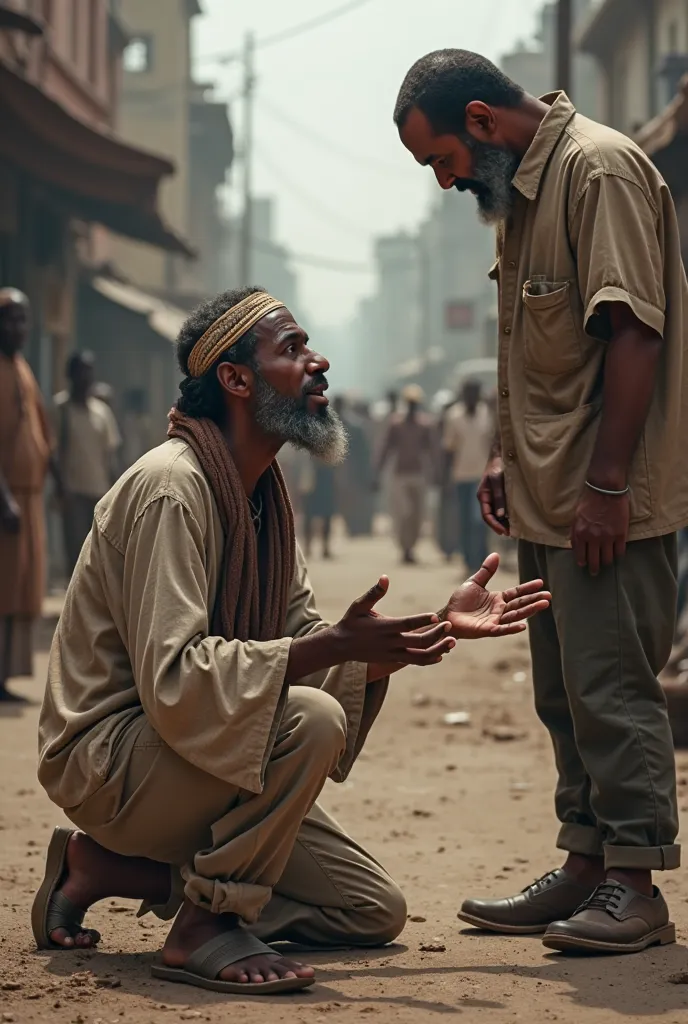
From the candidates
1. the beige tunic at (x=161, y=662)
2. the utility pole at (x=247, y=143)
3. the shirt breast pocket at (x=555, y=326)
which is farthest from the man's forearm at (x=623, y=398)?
the utility pole at (x=247, y=143)

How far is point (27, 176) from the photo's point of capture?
14.9 metres

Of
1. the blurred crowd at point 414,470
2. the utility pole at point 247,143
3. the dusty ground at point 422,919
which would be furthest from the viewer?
the utility pole at point 247,143

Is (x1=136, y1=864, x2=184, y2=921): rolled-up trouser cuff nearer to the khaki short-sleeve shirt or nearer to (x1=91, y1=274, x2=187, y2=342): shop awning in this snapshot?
the khaki short-sleeve shirt

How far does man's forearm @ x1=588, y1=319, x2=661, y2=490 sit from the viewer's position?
3.86 m

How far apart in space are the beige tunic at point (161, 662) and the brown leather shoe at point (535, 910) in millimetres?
573

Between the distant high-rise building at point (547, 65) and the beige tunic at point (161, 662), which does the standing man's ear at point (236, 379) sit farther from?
the distant high-rise building at point (547, 65)

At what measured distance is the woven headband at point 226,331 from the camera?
157 inches

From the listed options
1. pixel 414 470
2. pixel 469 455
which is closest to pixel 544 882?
pixel 469 455

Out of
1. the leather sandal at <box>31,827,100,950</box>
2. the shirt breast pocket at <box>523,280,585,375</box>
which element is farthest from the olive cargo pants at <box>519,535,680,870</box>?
the leather sandal at <box>31,827,100,950</box>

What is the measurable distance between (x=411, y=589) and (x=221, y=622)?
1117cm

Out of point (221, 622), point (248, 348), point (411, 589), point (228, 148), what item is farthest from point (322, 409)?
point (228, 148)

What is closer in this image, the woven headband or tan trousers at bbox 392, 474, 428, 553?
the woven headband

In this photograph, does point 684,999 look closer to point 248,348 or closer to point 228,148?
point 248,348

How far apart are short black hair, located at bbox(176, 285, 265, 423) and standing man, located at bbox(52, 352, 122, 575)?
7519 millimetres
